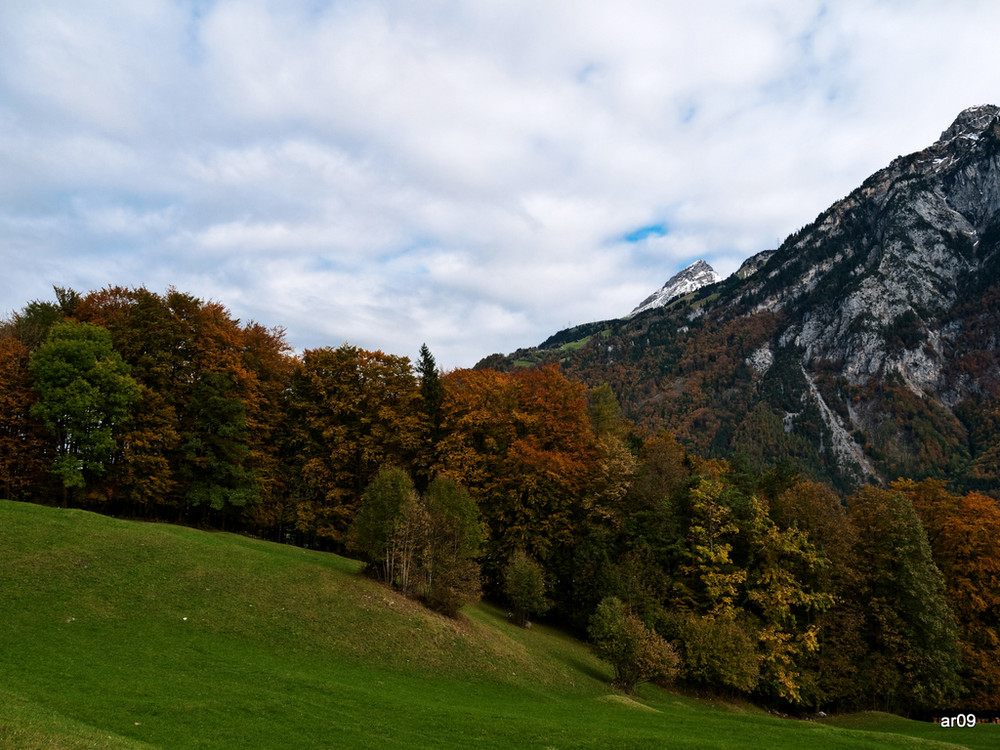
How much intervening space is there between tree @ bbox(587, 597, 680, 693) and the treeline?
20 cm

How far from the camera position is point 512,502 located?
52.8m

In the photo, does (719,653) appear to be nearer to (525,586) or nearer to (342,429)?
(525,586)

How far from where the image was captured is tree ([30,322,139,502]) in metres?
42.6

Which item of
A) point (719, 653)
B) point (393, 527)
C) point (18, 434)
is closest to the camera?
point (393, 527)

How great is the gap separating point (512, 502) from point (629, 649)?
1846 cm

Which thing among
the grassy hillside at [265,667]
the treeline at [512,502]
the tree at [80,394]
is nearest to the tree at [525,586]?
the treeline at [512,502]

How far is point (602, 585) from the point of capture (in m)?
47.1

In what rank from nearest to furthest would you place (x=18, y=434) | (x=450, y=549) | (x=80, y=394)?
1. (x=450, y=549)
2. (x=80, y=394)
3. (x=18, y=434)

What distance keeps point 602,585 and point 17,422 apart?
48.8 m

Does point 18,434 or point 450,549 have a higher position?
point 18,434

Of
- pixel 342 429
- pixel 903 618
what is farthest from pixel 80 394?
pixel 903 618

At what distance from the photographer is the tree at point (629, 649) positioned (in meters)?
37.1

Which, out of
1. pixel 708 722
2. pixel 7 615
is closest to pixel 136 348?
pixel 7 615

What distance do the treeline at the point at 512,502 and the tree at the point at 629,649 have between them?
0.20 meters
